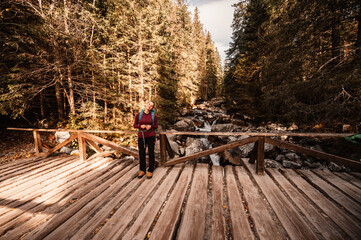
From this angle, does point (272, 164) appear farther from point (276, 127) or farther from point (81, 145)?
point (81, 145)

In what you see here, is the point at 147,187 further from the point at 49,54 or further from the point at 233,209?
the point at 49,54

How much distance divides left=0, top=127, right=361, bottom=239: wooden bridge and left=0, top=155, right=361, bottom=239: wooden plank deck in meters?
0.02

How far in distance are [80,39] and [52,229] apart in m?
9.86

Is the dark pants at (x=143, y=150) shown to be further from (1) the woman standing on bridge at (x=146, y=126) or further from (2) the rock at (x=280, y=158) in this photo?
(2) the rock at (x=280, y=158)

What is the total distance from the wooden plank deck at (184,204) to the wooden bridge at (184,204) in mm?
16

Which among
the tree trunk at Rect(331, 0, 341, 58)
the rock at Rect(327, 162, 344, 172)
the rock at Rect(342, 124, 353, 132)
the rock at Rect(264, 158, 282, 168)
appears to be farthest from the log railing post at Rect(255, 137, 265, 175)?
the rock at Rect(342, 124, 353, 132)

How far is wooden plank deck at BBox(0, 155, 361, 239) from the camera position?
2.18 metres

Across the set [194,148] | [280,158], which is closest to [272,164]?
[280,158]

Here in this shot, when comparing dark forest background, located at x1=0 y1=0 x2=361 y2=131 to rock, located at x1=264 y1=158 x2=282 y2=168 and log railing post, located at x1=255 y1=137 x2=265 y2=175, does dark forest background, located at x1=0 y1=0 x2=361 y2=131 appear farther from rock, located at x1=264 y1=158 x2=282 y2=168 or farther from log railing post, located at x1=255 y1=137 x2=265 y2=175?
log railing post, located at x1=255 y1=137 x2=265 y2=175

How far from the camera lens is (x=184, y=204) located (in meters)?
2.78

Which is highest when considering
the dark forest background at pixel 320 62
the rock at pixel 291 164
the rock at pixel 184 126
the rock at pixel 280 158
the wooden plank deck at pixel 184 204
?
the dark forest background at pixel 320 62

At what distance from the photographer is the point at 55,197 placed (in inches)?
126

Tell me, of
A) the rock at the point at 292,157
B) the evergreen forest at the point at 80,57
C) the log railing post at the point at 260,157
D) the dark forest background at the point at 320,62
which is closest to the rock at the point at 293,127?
the dark forest background at the point at 320,62

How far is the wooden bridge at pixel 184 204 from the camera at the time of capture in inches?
85.7
